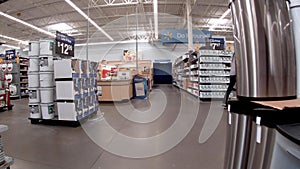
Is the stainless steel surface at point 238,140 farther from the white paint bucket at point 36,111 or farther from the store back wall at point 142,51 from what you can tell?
the store back wall at point 142,51

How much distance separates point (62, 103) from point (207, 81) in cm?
506

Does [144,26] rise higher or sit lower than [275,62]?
higher

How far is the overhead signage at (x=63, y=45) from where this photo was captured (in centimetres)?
383

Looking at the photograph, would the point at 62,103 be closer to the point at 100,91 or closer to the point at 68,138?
the point at 68,138

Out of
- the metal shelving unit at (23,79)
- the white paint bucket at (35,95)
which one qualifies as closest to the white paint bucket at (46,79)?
the white paint bucket at (35,95)

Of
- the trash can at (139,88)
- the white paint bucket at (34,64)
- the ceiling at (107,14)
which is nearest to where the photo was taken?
the white paint bucket at (34,64)

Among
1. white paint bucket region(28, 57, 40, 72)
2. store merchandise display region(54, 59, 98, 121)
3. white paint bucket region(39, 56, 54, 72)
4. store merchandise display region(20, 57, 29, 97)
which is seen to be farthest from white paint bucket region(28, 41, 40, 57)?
store merchandise display region(20, 57, 29, 97)

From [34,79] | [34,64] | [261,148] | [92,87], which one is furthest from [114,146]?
[34,64]

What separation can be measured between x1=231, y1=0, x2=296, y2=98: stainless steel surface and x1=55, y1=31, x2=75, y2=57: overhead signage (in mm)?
3956

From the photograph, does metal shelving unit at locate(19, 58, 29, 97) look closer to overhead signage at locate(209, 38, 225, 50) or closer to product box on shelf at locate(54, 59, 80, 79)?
product box on shelf at locate(54, 59, 80, 79)

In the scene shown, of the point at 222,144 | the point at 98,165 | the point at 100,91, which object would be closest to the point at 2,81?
the point at 100,91

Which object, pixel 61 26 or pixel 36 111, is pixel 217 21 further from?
pixel 36 111

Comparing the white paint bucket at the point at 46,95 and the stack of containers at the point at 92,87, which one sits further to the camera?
the stack of containers at the point at 92,87

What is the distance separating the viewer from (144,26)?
15.5m
